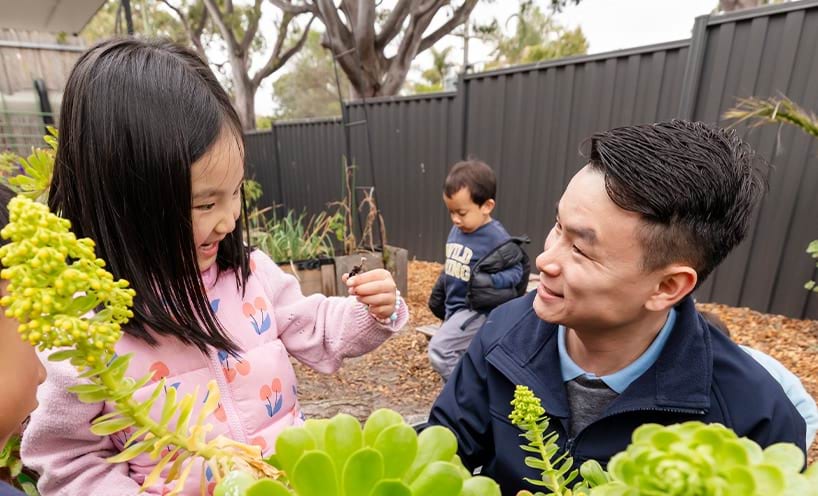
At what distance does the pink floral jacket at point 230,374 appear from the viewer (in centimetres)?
78

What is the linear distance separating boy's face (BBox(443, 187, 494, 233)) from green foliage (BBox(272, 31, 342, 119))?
22.4m

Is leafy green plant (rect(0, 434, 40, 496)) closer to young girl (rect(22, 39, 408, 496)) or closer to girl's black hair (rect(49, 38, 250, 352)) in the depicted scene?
young girl (rect(22, 39, 408, 496))

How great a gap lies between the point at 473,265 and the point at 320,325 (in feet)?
5.98

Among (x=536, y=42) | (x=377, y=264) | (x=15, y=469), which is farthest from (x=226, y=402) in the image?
(x=536, y=42)

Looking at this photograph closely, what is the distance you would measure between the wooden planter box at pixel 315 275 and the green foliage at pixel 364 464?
12.3ft

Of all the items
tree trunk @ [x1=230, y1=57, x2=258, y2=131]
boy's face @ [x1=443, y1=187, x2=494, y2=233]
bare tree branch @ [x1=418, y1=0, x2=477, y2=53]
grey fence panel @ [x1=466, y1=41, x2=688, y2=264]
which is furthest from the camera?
tree trunk @ [x1=230, y1=57, x2=258, y2=131]

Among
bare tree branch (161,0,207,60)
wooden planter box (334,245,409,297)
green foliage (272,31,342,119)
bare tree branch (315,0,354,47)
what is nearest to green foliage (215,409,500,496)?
wooden planter box (334,245,409,297)

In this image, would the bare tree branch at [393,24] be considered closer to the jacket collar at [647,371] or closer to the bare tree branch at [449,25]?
the bare tree branch at [449,25]

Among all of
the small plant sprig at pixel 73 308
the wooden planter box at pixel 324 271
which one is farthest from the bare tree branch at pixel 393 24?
the small plant sprig at pixel 73 308

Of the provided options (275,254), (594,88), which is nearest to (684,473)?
(275,254)

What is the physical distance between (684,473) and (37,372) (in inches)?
26.1

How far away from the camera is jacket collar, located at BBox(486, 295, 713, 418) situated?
2.86ft

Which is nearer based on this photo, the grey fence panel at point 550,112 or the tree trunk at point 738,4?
the grey fence panel at point 550,112

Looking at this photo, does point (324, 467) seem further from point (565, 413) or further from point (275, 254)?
point (275, 254)
